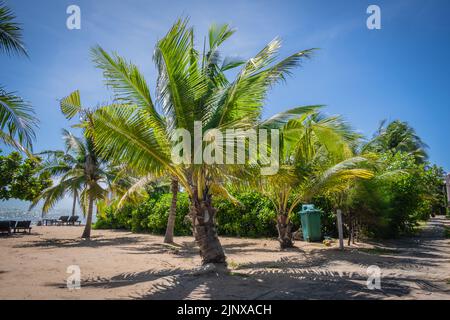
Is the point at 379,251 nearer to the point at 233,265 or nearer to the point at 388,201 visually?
the point at 388,201

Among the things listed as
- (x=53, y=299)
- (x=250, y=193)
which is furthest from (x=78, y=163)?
(x=53, y=299)

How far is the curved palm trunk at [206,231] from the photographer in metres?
7.07

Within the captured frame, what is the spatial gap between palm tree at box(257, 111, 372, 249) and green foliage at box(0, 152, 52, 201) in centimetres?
1412

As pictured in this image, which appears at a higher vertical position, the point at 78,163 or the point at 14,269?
the point at 78,163

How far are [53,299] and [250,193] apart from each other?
11.8m

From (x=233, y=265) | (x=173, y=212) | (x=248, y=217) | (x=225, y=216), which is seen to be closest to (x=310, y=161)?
(x=233, y=265)

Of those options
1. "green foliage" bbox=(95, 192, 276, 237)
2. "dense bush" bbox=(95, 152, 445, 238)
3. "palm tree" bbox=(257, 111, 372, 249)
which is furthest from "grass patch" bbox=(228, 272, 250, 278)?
"green foliage" bbox=(95, 192, 276, 237)

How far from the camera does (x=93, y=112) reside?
21.4 feet

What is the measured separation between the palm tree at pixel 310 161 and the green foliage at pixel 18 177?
46.3 feet

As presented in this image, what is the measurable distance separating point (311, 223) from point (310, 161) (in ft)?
11.3

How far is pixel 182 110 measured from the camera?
21.6 ft

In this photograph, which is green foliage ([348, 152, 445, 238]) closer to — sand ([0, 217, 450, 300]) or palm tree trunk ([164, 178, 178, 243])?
sand ([0, 217, 450, 300])

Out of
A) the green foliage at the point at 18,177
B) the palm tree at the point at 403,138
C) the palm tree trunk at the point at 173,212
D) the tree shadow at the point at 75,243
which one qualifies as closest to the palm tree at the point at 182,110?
the palm tree trunk at the point at 173,212
